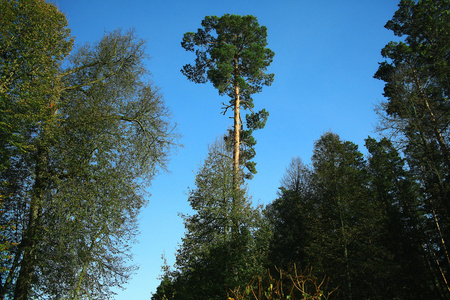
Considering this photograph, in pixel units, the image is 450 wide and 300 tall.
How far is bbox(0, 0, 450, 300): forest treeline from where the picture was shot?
25.4ft

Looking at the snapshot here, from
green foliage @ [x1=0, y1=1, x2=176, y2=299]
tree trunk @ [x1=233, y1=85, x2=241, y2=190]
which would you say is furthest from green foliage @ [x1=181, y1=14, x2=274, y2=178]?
green foliage @ [x1=0, y1=1, x2=176, y2=299]

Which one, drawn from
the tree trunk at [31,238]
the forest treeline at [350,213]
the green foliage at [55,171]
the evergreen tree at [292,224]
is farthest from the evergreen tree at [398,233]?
the tree trunk at [31,238]

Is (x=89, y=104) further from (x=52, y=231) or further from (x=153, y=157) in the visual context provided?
(x=52, y=231)

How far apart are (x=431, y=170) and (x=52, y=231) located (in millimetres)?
13201

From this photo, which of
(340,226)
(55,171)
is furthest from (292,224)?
(55,171)

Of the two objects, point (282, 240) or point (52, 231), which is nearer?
point (52, 231)

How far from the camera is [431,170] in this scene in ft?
38.0

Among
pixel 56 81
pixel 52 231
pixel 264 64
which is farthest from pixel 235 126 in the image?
pixel 52 231

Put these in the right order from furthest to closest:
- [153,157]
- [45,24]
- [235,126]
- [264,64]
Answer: [264,64]
[235,126]
[153,157]
[45,24]

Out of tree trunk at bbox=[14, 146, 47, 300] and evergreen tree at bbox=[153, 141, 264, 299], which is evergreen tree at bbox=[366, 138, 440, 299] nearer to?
evergreen tree at bbox=[153, 141, 264, 299]

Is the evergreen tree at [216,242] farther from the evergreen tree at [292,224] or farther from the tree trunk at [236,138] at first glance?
the evergreen tree at [292,224]

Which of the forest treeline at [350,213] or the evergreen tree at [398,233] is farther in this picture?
the evergreen tree at [398,233]

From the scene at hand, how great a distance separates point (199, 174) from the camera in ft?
45.6

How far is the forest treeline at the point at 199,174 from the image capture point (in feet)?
25.4
